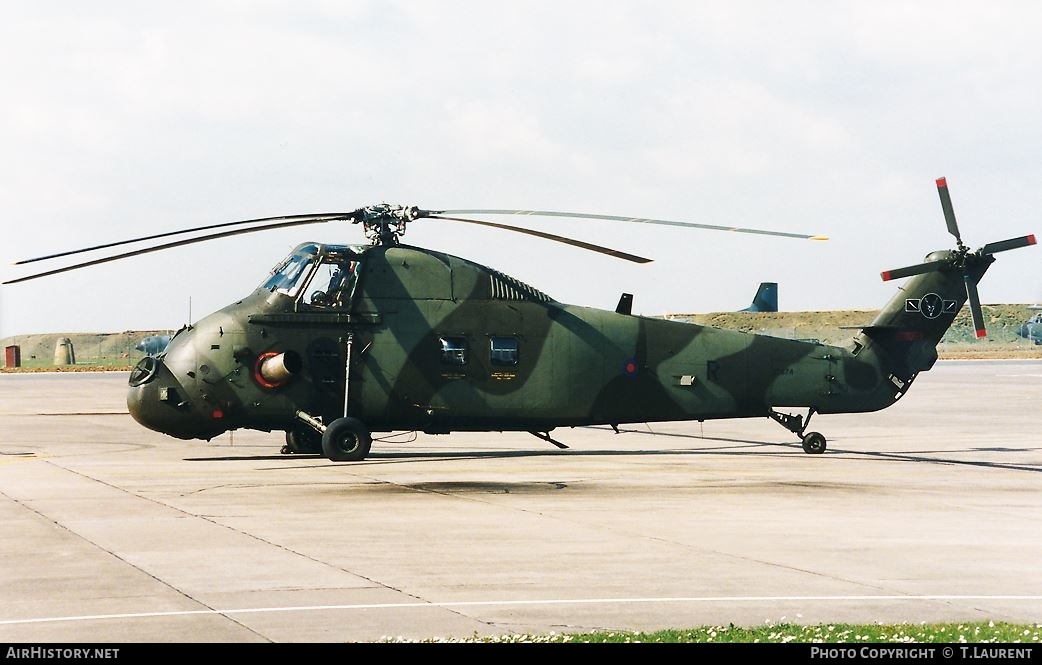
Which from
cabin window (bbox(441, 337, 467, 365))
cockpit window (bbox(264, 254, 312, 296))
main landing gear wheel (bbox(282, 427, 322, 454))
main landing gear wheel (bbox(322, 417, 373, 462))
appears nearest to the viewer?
main landing gear wheel (bbox(322, 417, 373, 462))

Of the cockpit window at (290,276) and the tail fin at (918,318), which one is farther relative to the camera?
the tail fin at (918,318)

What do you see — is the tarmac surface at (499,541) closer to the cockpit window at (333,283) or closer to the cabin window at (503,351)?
the cabin window at (503,351)

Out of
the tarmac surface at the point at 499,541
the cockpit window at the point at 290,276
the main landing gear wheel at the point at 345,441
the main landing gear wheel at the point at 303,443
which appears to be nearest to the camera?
the tarmac surface at the point at 499,541

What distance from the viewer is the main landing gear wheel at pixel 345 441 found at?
26.1m

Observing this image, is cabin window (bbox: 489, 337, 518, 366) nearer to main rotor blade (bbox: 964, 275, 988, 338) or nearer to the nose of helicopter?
the nose of helicopter

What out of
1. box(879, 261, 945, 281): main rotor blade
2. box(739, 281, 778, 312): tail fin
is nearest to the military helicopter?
box(879, 261, 945, 281): main rotor blade

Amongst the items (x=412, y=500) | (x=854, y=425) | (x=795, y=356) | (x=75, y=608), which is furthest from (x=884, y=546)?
(x=854, y=425)

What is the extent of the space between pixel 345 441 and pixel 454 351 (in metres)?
3.08

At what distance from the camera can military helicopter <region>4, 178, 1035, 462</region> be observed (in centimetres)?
2641

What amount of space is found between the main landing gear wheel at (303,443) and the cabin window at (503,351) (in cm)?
404

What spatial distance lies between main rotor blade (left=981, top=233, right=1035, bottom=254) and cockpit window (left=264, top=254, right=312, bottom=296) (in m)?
14.9

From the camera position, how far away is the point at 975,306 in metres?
28.6

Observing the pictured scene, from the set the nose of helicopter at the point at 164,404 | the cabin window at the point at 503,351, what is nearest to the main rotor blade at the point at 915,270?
the cabin window at the point at 503,351
